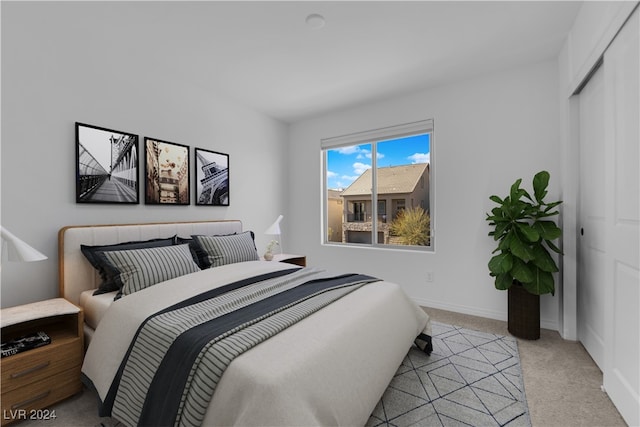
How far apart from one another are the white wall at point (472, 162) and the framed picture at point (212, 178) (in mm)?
1912

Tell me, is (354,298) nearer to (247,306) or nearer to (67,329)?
(247,306)

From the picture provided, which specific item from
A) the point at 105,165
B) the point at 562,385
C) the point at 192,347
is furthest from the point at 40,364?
the point at 562,385

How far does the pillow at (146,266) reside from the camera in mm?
2104

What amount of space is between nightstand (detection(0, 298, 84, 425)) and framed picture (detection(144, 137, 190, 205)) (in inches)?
48.3

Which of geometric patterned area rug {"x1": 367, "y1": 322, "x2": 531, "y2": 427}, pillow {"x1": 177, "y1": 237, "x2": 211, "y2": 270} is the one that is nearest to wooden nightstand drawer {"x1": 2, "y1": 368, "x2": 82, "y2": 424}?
pillow {"x1": 177, "y1": 237, "x2": 211, "y2": 270}

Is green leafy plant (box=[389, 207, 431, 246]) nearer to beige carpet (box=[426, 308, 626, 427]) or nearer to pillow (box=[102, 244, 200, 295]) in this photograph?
beige carpet (box=[426, 308, 626, 427])

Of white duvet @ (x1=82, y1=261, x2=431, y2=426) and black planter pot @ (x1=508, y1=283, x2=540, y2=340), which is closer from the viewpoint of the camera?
white duvet @ (x1=82, y1=261, x2=431, y2=426)

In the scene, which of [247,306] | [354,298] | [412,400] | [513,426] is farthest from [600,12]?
[247,306]

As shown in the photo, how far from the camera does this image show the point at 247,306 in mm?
1728

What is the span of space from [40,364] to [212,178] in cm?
219

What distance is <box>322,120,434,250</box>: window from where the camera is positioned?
12.1 ft

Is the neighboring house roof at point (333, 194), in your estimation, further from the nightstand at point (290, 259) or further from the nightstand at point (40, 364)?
the nightstand at point (40, 364)

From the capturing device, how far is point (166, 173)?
9.82 ft

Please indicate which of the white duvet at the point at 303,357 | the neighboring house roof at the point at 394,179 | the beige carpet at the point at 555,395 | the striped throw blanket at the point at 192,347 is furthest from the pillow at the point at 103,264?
the neighboring house roof at the point at 394,179
